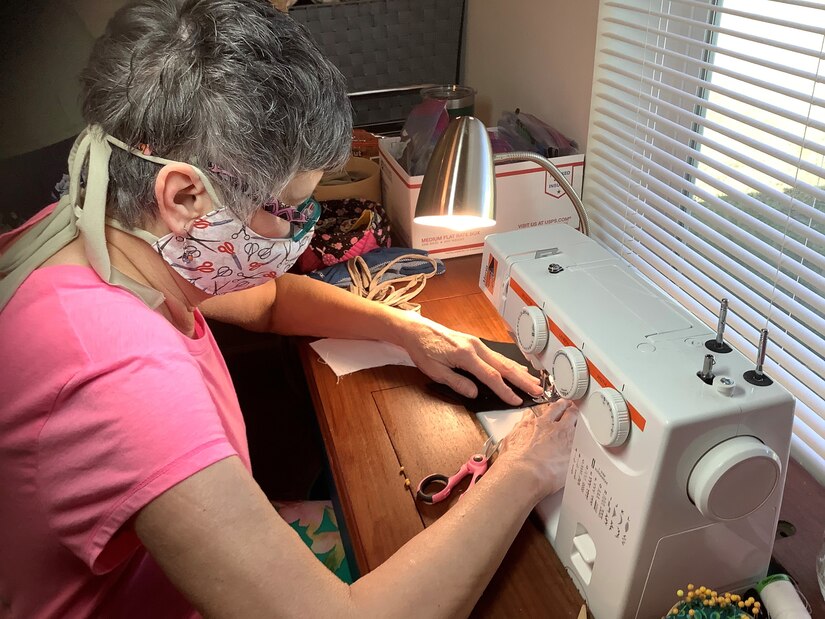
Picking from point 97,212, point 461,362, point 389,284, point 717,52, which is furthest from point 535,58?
point 97,212

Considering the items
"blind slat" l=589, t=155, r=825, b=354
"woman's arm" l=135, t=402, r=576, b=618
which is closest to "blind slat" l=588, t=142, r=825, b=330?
"blind slat" l=589, t=155, r=825, b=354

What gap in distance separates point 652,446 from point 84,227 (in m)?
0.69

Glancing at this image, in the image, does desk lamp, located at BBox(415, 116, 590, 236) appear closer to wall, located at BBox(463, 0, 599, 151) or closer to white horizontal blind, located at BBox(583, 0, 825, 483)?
white horizontal blind, located at BBox(583, 0, 825, 483)

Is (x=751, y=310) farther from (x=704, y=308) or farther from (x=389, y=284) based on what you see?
(x=389, y=284)

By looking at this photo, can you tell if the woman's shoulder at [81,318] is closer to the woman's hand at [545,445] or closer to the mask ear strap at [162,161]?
the mask ear strap at [162,161]

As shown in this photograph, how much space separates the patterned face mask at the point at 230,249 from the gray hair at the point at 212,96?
32 millimetres

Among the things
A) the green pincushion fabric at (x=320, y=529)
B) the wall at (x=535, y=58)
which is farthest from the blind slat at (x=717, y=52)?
the green pincushion fabric at (x=320, y=529)

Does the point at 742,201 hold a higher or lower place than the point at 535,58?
lower

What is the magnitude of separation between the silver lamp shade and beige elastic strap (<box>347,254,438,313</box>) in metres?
0.40

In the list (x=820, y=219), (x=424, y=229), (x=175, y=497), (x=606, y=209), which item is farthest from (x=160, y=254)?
(x=606, y=209)

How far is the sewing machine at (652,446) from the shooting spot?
0.74 metres

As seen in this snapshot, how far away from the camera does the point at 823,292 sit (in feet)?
3.63

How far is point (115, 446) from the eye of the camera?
74 cm

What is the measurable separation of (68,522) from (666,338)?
70cm
